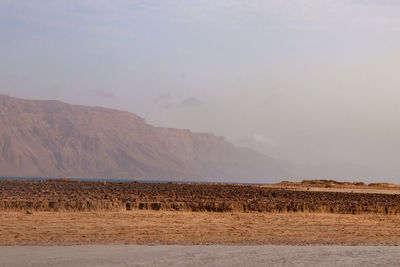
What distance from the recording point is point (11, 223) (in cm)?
2073

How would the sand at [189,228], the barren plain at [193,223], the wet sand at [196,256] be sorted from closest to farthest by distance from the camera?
the wet sand at [196,256], the sand at [189,228], the barren plain at [193,223]

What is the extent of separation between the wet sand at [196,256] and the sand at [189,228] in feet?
3.57

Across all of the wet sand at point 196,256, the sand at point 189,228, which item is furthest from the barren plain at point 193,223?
the wet sand at point 196,256

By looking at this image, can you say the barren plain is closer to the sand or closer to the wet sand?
the sand

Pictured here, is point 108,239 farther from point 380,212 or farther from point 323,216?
point 380,212

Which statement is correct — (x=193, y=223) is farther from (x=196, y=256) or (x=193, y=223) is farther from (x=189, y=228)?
(x=196, y=256)

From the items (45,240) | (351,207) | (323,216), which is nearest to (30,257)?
(45,240)

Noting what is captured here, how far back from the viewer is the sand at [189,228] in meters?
18.5

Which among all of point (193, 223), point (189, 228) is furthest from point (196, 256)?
point (193, 223)

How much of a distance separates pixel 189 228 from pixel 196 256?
4.99 meters

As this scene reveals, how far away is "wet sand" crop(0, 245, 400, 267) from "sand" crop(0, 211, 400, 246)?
1.09 metres

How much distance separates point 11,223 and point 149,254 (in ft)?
23.7

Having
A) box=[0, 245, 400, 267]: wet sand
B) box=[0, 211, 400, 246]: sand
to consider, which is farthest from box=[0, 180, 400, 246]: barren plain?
box=[0, 245, 400, 267]: wet sand

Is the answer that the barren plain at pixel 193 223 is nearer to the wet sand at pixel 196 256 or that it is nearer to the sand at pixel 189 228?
the sand at pixel 189 228
